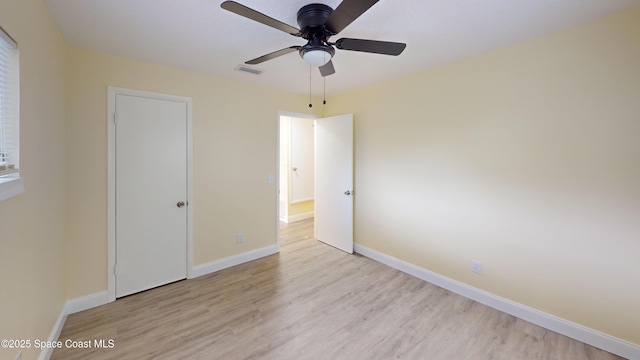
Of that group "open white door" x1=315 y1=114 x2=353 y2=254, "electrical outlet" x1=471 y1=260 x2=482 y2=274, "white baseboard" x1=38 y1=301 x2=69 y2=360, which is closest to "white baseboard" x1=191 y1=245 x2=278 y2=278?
"open white door" x1=315 y1=114 x2=353 y2=254

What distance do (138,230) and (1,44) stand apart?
191cm

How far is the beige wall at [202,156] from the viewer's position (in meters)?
2.33

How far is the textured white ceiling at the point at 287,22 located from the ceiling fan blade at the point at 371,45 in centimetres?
25

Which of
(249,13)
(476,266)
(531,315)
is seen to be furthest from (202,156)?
(531,315)

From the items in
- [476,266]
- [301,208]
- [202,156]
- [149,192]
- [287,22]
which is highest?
[287,22]

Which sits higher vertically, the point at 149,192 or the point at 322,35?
the point at 322,35

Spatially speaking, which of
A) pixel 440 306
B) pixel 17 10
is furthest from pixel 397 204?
pixel 17 10

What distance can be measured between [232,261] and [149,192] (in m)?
1.33

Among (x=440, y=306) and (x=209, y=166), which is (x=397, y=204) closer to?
(x=440, y=306)

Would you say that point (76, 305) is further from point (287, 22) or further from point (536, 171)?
point (536, 171)

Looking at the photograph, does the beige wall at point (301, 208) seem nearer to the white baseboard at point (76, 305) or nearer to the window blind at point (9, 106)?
the white baseboard at point (76, 305)

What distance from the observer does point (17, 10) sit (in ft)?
4.27

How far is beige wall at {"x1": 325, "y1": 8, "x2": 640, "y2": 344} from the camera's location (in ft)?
5.97

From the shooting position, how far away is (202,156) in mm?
3035
